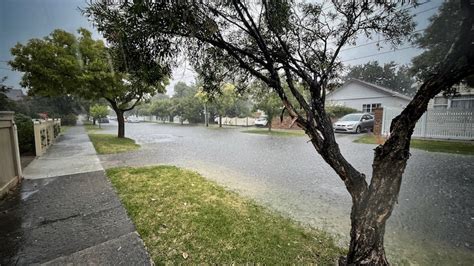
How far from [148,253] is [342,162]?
2.39m

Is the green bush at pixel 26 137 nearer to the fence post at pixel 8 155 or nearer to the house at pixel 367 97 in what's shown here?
the fence post at pixel 8 155

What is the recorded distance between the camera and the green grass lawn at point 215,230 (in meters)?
2.41

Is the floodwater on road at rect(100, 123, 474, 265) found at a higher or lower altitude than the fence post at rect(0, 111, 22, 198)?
lower

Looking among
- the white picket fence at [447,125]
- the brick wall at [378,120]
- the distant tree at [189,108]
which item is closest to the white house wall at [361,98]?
the brick wall at [378,120]

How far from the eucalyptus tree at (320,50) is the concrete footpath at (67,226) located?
2.33 m

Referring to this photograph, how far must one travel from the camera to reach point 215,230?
290 cm

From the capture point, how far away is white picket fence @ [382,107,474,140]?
35.2ft

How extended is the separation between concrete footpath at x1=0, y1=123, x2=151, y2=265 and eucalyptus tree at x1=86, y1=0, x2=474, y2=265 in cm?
233

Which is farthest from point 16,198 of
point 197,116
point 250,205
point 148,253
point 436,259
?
point 197,116

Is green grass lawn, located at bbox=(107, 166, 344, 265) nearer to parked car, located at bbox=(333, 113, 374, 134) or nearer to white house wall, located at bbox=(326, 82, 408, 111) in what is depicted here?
parked car, located at bbox=(333, 113, 374, 134)

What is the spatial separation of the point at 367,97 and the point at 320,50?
22604 millimetres

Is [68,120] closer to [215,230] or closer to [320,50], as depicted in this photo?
[215,230]

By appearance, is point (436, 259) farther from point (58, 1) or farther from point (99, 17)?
point (58, 1)

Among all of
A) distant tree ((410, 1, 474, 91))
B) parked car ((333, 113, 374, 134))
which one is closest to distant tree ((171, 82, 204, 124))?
parked car ((333, 113, 374, 134))
